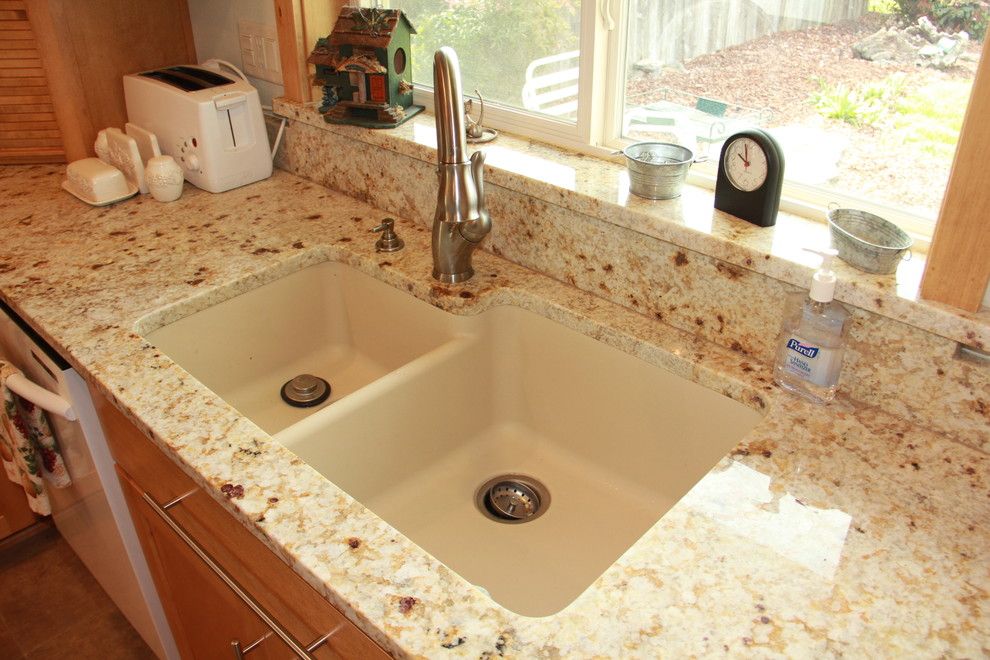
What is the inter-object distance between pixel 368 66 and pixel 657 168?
66 centimetres

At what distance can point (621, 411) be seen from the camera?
1279mm

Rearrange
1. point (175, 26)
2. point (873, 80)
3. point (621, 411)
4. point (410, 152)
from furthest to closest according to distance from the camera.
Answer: point (175, 26), point (410, 152), point (621, 411), point (873, 80)

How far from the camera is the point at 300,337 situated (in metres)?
1.58

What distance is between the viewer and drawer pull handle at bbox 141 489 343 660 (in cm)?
102

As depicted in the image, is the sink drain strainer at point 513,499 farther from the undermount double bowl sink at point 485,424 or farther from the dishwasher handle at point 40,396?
the dishwasher handle at point 40,396

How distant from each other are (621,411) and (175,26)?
142 cm

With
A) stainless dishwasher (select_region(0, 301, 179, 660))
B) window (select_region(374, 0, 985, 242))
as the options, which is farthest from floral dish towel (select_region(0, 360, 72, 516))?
window (select_region(374, 0, 985, 242))

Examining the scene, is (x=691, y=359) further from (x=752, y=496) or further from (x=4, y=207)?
(x=4, y=207)

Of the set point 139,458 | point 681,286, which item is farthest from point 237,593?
point 681,286

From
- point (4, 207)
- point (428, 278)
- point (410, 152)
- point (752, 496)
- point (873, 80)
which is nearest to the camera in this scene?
point (752, 496)

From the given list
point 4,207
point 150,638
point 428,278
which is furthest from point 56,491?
point 428,278

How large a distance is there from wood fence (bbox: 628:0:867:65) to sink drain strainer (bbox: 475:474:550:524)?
2.35ft

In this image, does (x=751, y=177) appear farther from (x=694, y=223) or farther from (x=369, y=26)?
(x=369, y=26)

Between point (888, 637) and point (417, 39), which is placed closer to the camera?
point (888, 637)
